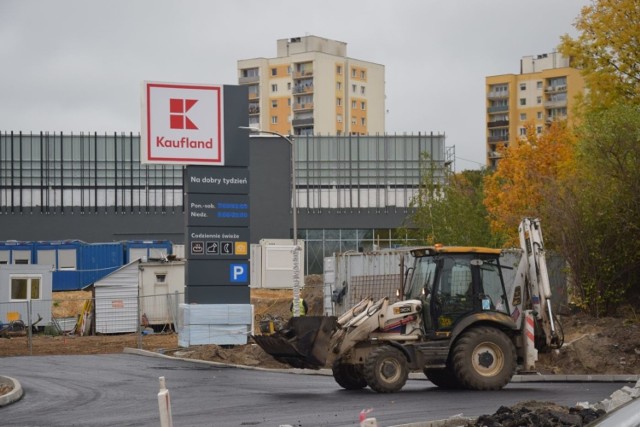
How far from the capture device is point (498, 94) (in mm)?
153000

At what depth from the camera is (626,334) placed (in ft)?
89.5

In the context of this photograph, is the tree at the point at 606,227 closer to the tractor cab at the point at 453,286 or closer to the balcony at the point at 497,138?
the tractor cab at the point at 453,286

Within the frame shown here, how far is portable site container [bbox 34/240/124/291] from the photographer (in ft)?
186

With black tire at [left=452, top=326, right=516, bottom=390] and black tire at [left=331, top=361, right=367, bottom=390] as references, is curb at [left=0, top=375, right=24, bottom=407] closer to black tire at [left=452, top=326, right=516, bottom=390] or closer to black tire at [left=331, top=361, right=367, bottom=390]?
black tire at [left=331, top=361, right=367, bottom=390]

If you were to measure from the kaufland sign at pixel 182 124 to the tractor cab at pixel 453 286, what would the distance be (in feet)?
47.3

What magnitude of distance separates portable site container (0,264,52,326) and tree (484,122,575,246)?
2034 cm

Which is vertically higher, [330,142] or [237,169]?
[330,142]

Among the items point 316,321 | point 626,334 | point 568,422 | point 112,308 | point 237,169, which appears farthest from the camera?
point 112,308

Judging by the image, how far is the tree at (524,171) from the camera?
53.3 meters

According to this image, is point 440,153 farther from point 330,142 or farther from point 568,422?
point 568,422

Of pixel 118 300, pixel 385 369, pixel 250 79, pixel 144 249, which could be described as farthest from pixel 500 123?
pixel 385 369

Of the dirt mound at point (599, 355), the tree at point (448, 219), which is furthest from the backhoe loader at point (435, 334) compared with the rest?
the tree at point (448, 219)

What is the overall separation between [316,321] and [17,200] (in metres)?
65.7

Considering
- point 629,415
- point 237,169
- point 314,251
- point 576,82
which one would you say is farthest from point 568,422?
point 576,82
